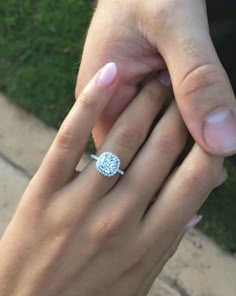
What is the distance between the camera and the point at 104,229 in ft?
4.25

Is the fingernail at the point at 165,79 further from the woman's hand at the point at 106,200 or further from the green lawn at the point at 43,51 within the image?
the green lawn at the point at 43,51

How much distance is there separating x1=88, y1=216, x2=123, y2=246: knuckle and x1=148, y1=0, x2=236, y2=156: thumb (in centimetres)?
22

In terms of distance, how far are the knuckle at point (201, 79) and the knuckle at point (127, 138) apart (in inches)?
5.9

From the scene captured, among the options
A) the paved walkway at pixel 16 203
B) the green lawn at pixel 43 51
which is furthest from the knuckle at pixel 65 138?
the green lawn at pixel 43 51

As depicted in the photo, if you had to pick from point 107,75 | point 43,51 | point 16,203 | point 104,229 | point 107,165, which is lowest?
point 16,203

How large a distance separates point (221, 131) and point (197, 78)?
105mm

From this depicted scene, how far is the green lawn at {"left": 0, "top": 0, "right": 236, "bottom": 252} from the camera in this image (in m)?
2.61

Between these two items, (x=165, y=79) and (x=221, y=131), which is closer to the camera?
(x=221, y=131)

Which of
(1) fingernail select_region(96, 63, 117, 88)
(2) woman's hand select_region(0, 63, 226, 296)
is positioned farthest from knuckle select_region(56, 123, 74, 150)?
(1) fingernail select_region(96, 63, 117, 88)

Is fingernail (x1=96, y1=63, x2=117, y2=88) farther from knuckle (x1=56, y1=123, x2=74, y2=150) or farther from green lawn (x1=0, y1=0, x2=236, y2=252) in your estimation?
green lawn (x1=0, y1=0, x2=236, y2=252)

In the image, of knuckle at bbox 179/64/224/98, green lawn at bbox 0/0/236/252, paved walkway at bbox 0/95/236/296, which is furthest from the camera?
green lawn at bbox 0/0/236/252

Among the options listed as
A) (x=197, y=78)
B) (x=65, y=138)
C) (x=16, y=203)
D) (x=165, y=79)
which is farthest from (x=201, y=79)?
(x=16, y=203)

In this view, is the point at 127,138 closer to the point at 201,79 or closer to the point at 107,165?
the point at 107,165

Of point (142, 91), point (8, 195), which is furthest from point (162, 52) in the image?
point (8, 195)
